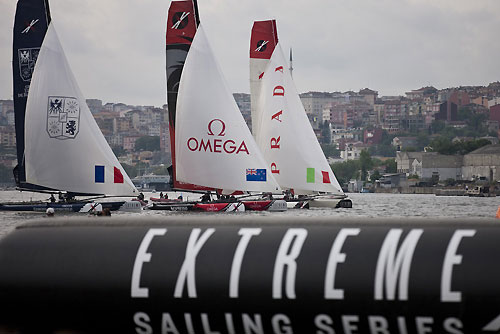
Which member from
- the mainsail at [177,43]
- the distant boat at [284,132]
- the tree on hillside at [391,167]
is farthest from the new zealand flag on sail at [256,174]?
the tree on hillside at [391,167]

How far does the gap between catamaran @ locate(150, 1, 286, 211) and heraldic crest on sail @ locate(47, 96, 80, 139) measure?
12.9 feet

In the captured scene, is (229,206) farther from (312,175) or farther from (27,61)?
(27,61)

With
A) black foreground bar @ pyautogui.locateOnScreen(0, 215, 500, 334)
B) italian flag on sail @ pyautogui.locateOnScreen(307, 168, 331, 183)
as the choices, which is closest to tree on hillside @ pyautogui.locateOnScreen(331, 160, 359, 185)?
italian flag on sail @ pyautogui.locateOnScreen(307, 168, 331, 183)

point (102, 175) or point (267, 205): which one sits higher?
point (102, 175)

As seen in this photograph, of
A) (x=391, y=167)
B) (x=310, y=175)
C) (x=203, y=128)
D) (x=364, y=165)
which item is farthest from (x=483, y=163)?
(x=203, y=128)

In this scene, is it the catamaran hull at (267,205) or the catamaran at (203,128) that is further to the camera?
the catamaran hull at (267,205)

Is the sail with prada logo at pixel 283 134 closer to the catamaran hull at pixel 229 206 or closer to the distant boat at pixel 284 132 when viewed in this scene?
the distant boat at pixel 284 132

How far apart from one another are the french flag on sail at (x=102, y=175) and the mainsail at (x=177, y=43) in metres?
2.48

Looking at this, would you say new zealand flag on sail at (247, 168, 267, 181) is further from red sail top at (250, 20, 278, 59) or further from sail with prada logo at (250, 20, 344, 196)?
red sail top at (250, 20, 278, 59)

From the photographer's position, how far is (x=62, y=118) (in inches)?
1646

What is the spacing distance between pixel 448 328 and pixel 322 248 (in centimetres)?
84

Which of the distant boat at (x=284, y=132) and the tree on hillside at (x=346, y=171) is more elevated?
the distant boat at (x=284, y=132)

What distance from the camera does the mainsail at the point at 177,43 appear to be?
41.5 m

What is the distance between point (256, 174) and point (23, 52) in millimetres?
10724
